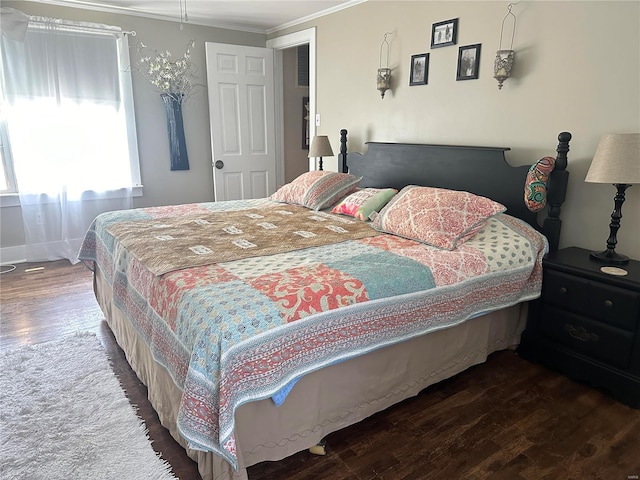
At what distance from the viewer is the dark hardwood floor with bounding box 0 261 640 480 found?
166 centimetres

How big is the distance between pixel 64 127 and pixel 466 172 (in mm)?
3513

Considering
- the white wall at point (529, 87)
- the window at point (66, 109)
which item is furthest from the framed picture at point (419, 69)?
the window at point (66, 109)

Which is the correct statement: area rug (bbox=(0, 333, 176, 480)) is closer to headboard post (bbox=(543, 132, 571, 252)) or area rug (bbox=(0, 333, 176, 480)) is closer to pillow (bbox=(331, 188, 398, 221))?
pillow (bbox=(331, 188, 398, 221))

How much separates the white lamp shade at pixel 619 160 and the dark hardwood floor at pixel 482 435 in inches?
41.9

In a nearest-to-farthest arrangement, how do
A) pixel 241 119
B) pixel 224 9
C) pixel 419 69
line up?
pixel 419 69, pixel 224 9, pixel 241 119

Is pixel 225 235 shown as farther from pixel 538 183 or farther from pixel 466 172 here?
pixel 538 183

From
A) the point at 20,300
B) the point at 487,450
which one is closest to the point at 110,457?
the point at 487,450

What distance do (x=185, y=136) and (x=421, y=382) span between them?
3.65m

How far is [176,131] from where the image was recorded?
4.48 m

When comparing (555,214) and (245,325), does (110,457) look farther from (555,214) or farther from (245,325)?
(555,214)

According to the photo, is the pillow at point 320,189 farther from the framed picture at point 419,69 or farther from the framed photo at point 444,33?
the framed photo at point 444,33

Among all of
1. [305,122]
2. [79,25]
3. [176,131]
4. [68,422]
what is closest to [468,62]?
[305,122]

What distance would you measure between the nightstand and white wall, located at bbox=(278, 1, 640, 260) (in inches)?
16.4

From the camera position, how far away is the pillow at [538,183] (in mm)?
2395
